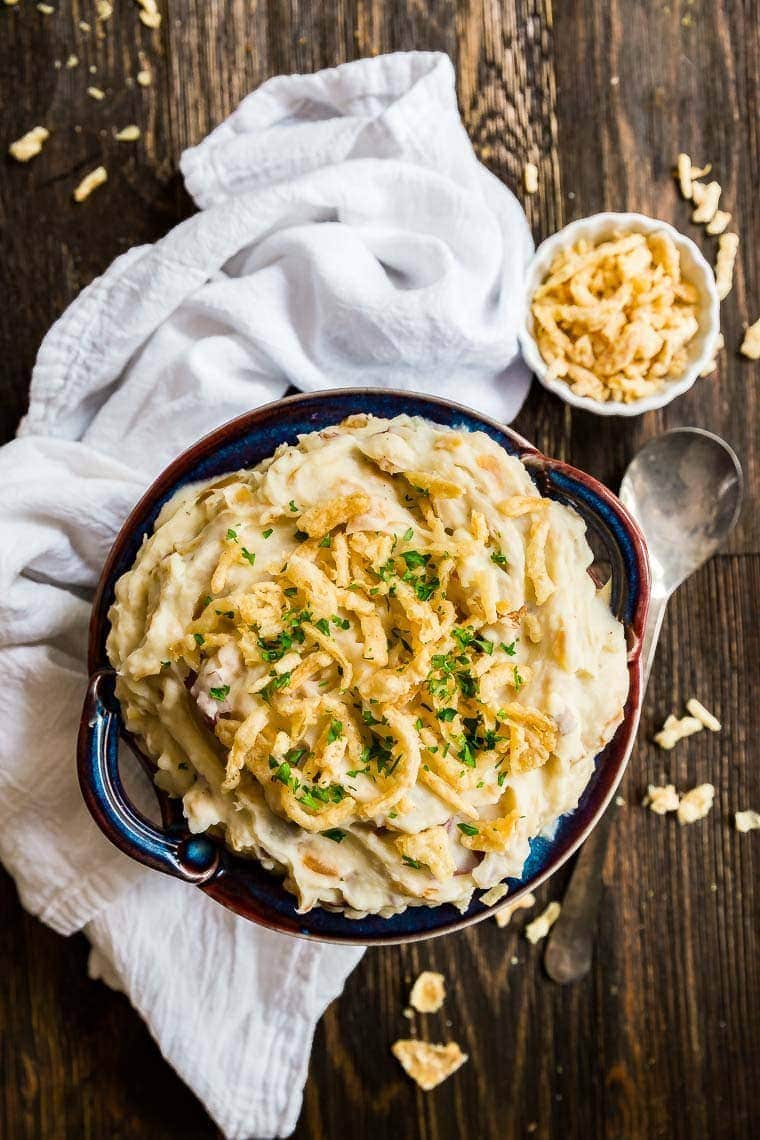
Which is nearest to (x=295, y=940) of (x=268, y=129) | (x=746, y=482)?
(x=746, y=482)

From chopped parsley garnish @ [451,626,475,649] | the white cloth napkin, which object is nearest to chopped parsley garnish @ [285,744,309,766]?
chopped parsley garnish @ [451,626,475,649]

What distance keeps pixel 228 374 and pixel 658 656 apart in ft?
3.51

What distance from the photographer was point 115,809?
64.7 inches

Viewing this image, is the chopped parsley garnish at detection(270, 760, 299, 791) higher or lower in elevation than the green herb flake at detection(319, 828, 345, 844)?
higher

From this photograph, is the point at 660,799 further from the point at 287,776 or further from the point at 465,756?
the point at 287,776

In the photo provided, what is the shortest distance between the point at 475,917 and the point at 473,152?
1529mm

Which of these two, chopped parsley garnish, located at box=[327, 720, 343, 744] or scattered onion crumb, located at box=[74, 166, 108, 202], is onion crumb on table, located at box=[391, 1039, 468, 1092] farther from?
scattered onion crumb, located at box=[74, 166, 108, 202]

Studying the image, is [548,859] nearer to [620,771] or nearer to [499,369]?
[620,771]

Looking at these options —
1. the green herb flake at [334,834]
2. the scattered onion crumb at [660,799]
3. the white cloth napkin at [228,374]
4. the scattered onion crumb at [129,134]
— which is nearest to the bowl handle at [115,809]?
the green herb flake at [334,834]

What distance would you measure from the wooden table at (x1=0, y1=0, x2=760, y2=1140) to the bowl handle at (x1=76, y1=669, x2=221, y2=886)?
28.7 inches

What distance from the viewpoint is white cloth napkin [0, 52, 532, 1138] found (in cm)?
203

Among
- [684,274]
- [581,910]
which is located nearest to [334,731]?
[581,910]

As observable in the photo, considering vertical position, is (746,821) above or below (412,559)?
below

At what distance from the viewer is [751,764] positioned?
7.71 feet
